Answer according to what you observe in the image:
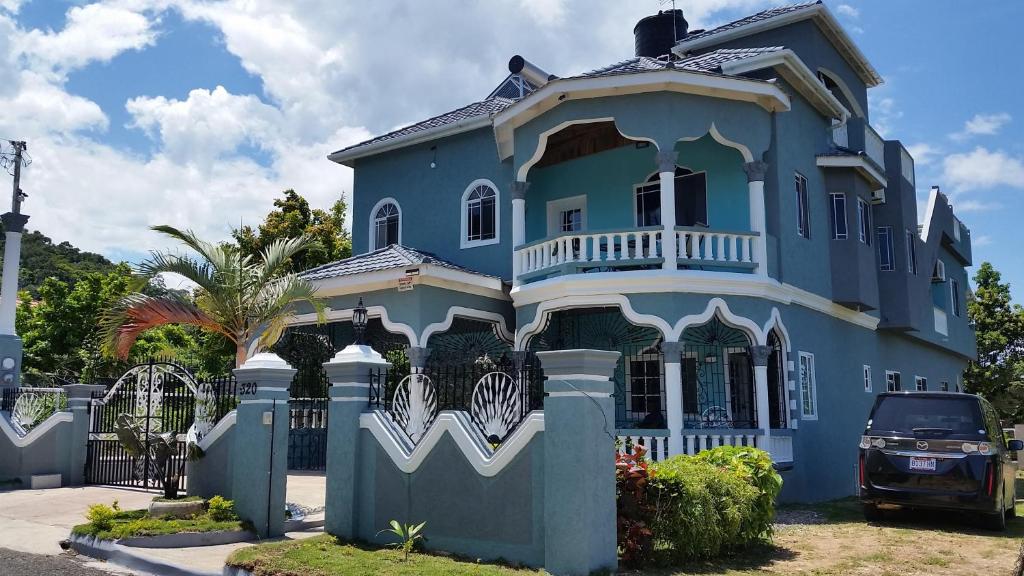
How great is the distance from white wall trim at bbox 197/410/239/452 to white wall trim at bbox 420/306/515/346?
5.09 metres

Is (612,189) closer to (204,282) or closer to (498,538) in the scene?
(204,282)

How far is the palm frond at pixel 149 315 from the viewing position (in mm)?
11875

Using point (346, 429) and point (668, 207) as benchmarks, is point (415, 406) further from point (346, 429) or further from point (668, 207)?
point (668, 207)

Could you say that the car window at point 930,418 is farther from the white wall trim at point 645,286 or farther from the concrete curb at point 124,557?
the concrete curb at point 124,557

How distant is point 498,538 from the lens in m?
7.71

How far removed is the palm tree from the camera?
11.5 meters

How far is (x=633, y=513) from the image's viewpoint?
7621 mm

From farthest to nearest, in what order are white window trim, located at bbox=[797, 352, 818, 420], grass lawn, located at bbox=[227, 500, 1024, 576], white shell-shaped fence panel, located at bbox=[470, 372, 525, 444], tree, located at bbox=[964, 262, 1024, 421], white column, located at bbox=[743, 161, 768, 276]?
tree, located at bbox=[964, 262, 1024, 421], white window trim, located at bbox=[797, 352, 818, 420], white column, located at bbox=[743, 161, 768, 276], white shell-shaped fence panel, located at bbox=[470, 372, 525, 444], grass lawn, located at bbox=[227, 500, 1024, 576]

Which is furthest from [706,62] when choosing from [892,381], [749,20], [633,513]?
[633,513]

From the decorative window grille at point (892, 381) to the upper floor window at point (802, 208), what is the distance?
255 inches

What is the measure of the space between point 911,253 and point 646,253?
892cm

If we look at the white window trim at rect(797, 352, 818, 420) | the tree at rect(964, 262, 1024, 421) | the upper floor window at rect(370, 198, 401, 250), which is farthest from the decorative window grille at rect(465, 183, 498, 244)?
the tree at rect(964, 262, 1024, 421)

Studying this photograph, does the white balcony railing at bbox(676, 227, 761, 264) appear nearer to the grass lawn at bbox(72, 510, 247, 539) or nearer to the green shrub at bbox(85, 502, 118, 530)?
the grass lawn at bbox(72, 510, 247, 539)

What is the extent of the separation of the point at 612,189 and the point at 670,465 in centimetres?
945
